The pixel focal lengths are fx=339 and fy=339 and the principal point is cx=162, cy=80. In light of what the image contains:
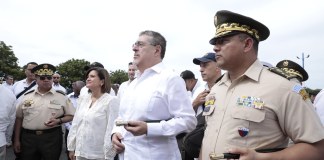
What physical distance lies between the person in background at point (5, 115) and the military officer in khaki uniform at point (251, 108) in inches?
162

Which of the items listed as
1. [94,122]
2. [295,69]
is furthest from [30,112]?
[295,69]

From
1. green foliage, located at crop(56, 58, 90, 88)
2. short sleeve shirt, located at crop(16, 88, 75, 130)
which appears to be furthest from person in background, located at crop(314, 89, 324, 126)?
green foliage, located at crop(56, 58, 90, 88)

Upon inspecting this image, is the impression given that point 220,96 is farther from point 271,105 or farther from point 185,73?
point 185,73

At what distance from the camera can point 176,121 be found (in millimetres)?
3283

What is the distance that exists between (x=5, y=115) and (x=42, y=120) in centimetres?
59

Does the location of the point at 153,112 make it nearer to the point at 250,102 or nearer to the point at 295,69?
the point at 250,102

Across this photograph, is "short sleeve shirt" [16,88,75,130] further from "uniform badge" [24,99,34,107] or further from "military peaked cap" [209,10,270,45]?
"military peaked cap" [209,10,270,45]

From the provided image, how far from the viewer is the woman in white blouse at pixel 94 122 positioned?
15.7 ft

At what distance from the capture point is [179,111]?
11.0 feet

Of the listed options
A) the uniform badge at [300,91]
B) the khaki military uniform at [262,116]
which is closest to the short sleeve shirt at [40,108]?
the khaki military uniform at [262,116]

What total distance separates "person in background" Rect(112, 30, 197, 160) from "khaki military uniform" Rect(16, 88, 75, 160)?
2.42 meters

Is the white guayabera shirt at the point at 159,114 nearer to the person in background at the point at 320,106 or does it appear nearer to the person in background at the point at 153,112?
the person in background at the point at 153,112

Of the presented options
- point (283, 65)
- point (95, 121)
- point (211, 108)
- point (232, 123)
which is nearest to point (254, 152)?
point (232, 123)

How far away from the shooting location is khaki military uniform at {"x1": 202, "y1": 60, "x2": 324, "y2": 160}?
2059 millimetres
